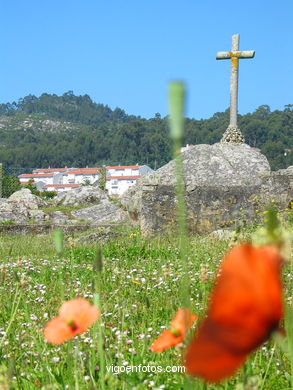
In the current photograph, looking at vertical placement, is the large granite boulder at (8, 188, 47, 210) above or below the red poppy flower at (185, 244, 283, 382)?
below

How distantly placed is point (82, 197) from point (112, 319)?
58.2ft

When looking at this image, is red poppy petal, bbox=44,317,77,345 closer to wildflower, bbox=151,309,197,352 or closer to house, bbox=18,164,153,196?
wildflower, bbox=151,309,197,352

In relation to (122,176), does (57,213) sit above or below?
below

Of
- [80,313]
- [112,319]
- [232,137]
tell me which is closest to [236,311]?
[80,313]

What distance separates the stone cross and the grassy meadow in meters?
5.66

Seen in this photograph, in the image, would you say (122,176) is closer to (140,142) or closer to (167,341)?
(140,142)

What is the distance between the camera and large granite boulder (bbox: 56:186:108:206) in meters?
20.6

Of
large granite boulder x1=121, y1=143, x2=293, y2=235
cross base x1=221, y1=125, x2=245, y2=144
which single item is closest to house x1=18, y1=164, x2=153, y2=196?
cross base x1=221, y1=125, x2=245, y2=144

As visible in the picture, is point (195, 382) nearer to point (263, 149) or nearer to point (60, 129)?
point (263, 149)

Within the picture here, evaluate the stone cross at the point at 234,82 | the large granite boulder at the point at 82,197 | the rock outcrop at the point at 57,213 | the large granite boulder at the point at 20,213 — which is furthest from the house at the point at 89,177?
the stone cross at the point at 234,82

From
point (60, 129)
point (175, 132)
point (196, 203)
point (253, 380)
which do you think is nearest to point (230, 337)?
point (175, 132)

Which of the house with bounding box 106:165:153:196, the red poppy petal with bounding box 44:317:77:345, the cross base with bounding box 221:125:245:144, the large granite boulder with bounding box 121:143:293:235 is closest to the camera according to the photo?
the red poppy petal with bounding box 44:317:77:345

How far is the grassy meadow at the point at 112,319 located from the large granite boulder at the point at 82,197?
11.3 metres

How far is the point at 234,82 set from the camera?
14.1m
